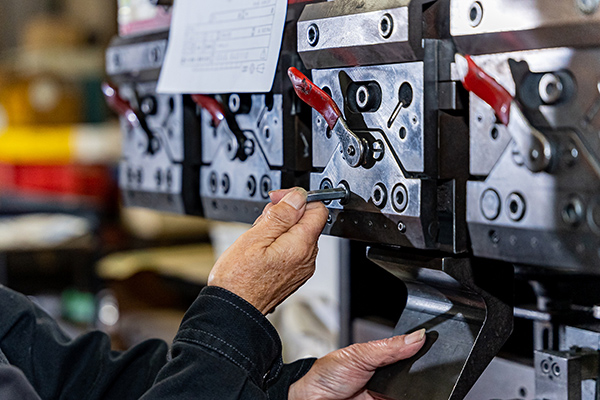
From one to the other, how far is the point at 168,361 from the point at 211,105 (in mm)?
347

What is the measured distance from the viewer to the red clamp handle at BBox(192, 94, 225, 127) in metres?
0.98

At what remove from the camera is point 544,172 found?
0.63 metres

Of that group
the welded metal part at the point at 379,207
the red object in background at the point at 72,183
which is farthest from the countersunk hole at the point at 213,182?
the red object in background at the point at 72,183

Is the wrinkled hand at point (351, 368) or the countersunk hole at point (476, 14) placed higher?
the countersunk hole at point (476, 14)

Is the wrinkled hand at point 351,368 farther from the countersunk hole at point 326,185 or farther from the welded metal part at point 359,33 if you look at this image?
the welded metal part at point 359,33

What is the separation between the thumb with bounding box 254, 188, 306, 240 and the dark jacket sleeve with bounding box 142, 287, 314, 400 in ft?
0.28

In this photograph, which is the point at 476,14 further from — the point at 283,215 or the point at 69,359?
the point at 69,359

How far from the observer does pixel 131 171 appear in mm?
1245

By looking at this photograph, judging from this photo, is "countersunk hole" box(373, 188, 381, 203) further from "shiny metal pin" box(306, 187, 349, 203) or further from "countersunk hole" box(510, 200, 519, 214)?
"countersunk hole" box(510, 200, 519, 214)

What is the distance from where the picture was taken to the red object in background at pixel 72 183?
13.5 ft

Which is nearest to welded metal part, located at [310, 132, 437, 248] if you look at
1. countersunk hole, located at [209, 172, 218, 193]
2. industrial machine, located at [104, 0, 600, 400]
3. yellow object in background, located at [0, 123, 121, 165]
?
industrial machine, located at [104, 0, 600, 400]

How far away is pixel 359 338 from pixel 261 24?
595mm

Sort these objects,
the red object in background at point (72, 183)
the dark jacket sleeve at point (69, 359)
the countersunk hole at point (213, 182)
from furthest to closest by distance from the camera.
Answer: the red object in background at point (72, 183) → the dark jacket sleeve at point (69, 359) → the countersunk hole at point (213, 182)

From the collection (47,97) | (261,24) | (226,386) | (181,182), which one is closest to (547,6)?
(261,24)
